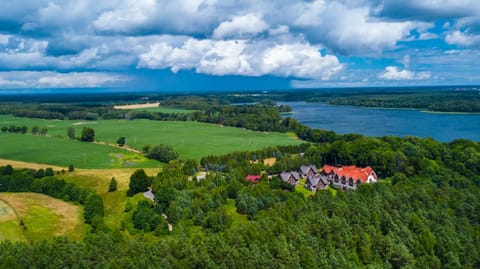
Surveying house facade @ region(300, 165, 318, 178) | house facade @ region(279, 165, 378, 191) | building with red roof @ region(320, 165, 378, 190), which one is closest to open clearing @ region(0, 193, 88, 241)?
house facade @ region(279, 165, 378, 191)

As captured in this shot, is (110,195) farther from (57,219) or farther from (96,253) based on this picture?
(96,253)

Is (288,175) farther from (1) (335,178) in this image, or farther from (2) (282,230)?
(2) (282,230)

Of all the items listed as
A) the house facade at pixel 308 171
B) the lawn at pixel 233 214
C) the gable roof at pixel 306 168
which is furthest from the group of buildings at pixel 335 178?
the lawn at pixel 233 214

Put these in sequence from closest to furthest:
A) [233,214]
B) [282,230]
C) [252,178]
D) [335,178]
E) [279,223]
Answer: [282,230]
[279,223]
[233,214]
[335,178]
[252,178]

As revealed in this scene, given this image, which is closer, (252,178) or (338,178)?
(338,178)

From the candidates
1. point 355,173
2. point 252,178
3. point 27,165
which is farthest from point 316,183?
point 27,165
